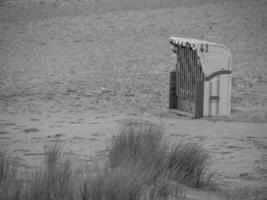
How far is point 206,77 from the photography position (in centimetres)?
1023

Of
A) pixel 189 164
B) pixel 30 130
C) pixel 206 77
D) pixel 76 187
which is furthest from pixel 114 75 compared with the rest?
pixel 76 187

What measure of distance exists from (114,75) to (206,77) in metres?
4.89

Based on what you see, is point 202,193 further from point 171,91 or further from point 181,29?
point 181,29

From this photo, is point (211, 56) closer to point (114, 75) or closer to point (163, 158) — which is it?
point (163, 158)

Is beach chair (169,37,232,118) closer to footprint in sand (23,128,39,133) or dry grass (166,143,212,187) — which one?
footprint in sand (23,128,39,133)

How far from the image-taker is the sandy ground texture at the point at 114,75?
8.72 meters

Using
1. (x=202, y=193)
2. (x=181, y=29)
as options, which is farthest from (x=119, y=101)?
(x=181, y=29)

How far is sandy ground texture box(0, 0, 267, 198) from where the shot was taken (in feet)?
28.6

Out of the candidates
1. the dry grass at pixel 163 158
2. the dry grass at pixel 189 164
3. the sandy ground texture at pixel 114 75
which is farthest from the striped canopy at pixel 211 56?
the dry grass at pixel 189 164

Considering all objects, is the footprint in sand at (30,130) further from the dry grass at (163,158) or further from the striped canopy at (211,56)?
the dry grass at (163,158)

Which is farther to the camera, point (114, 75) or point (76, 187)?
point (114, 75)

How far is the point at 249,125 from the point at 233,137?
0.89 m

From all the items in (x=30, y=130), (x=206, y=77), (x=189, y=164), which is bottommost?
(x=30, y=130)

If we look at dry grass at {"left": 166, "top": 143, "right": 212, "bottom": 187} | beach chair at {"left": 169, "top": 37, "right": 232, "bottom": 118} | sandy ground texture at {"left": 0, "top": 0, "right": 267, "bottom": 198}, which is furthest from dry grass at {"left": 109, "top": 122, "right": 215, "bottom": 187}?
beach chair at {"left": 169, "top": 37, "right": 232, "bottom": 118}
